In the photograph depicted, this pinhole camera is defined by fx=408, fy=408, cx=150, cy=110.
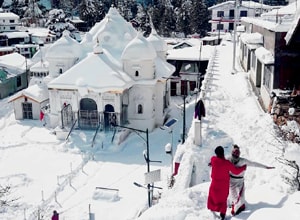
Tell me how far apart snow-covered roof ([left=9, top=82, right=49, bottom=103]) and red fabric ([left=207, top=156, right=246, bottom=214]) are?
81.3 ft

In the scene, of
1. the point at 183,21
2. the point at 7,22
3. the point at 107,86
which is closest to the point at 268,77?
the point at 107,86

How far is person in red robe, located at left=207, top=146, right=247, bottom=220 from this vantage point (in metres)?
6.52

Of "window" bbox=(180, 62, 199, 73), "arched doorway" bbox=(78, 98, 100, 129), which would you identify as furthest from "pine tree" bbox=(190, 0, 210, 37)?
"arched doorway" bbox=(78, 98, 100, 129)

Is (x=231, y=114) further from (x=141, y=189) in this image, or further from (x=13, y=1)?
(x=13, y=1)

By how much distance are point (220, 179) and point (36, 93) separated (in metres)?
25.8

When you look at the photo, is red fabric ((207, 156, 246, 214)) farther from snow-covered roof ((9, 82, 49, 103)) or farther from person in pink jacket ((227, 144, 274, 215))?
snow-covered roof ((9, 82, 49, 103))

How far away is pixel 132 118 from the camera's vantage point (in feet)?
87.6

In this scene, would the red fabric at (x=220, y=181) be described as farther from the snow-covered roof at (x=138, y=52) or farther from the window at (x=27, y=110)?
the window at (x=27, y=110)

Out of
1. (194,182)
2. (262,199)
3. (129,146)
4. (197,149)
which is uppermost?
(262,199)

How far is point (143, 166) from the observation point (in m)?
A: 20.8

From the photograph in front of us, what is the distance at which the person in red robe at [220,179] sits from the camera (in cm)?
652

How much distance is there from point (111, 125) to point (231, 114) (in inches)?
466

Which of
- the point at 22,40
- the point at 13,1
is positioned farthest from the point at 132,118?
the point at 13,1

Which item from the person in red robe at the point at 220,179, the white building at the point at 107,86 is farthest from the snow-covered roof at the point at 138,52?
the person in red robe at the point at 220,179
